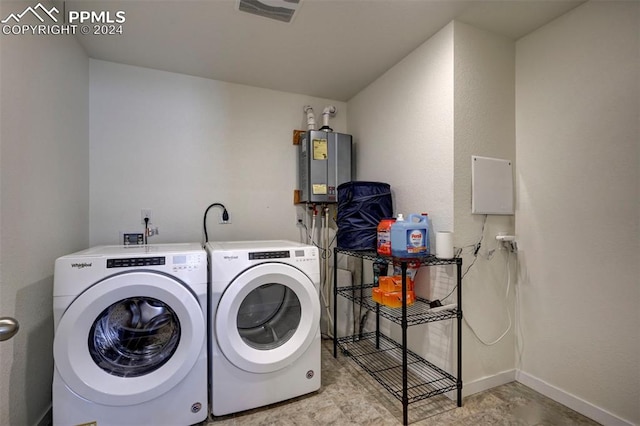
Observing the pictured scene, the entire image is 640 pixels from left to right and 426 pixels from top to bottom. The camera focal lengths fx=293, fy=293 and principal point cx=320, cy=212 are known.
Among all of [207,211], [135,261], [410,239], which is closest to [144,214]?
[207,211]

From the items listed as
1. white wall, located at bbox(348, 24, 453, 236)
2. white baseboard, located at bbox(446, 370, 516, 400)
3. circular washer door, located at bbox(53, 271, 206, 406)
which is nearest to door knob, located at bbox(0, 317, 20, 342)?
circular washer door, located at bbox(53, 271, 206, 406)

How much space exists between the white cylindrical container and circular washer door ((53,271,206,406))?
131 cm

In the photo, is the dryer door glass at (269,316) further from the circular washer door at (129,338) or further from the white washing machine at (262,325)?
the circular washer door at (129,338)

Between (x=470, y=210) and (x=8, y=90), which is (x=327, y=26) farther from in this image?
(x=8, y=90)

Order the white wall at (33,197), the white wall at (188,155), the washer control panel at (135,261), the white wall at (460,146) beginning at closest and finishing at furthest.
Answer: the white wall at (33,197)
the washer control panel at (135,261)
the white wall at (460,146)
the white wall at (188,155)

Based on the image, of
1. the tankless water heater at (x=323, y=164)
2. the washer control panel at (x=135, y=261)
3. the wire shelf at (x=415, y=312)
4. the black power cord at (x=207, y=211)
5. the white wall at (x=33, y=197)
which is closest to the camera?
the white wall at (x=33, y=197)

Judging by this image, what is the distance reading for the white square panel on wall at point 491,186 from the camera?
1729mm

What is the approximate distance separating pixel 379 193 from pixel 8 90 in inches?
75.0

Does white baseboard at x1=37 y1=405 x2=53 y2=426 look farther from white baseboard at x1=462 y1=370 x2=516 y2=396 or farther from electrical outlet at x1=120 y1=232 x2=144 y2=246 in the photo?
white baseboard at x1=462 y1=370 x2=516 y2=396

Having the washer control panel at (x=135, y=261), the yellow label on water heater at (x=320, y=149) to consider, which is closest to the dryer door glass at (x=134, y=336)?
the washer control panel at (x=135, y=261)

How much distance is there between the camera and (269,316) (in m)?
1.75

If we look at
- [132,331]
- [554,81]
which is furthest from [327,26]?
[132,331]
